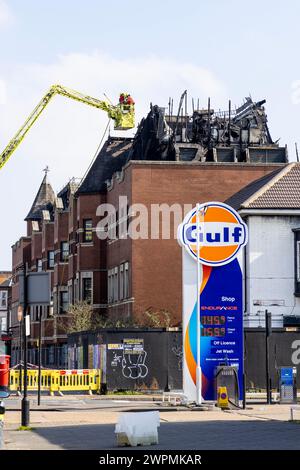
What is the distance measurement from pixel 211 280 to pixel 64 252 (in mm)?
50132

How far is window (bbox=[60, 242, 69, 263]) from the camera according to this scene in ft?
271

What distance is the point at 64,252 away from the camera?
272 feet

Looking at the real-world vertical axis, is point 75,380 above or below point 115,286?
below

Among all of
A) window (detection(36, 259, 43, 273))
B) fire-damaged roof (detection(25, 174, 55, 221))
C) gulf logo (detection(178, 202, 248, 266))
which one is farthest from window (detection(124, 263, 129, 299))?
fire-damaged roof (detection(25, 174, 55, 221))

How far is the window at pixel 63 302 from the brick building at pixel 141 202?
8 centimetres

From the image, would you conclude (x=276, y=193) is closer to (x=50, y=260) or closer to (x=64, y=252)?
(x=64, y=252)

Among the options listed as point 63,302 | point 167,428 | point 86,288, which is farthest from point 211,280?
point 63,302

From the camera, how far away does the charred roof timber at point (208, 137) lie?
68250 mm

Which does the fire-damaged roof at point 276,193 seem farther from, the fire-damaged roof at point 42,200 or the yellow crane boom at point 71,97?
the fire-damaged roof at point 42,200

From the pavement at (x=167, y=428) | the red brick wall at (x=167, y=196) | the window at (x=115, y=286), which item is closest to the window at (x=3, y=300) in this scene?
the window at (x=115, y=286)

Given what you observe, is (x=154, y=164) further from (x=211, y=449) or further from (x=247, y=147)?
(x=211, y=449)

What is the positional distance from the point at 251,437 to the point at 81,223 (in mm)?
53950

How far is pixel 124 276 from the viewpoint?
6538 cm
